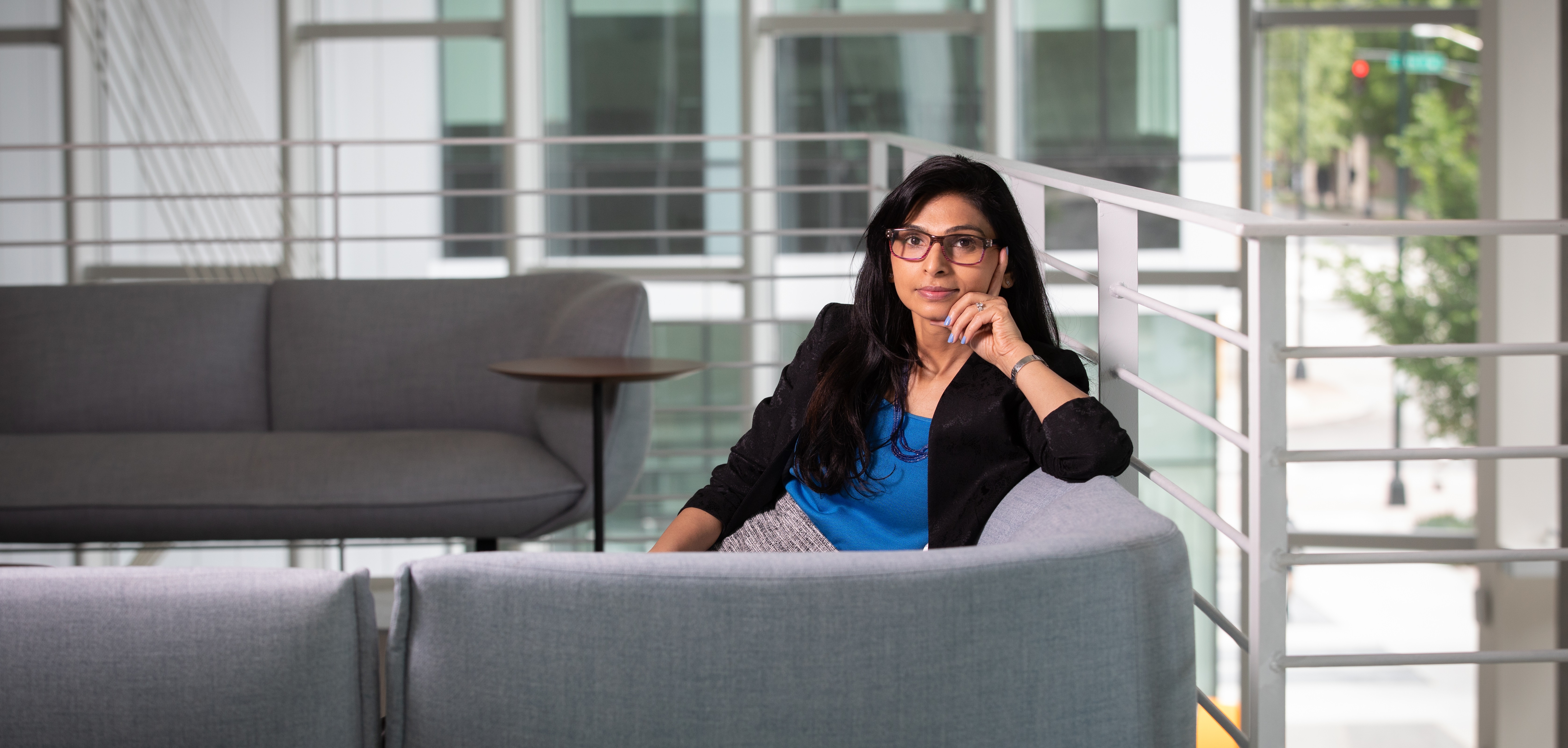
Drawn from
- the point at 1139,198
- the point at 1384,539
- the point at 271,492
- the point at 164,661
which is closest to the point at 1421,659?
the point at 1139,198

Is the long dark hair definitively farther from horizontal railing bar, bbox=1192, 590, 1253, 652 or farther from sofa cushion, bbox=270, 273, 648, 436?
sofa cushion, bbox=270, 273, 648, 436

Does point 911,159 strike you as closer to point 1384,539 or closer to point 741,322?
point 741,322

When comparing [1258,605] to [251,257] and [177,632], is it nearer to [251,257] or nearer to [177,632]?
[177,632]

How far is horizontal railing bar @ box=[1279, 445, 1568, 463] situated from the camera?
120cm

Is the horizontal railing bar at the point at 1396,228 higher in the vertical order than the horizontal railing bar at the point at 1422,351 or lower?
higher

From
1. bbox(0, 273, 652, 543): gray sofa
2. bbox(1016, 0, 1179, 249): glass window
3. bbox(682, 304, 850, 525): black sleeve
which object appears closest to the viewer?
bbox(682, 304, 850, 525): black sleeve

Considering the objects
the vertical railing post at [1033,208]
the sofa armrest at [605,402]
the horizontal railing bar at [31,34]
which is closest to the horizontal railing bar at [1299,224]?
the vertical railing post at [1033,208]

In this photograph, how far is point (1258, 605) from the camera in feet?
3.96

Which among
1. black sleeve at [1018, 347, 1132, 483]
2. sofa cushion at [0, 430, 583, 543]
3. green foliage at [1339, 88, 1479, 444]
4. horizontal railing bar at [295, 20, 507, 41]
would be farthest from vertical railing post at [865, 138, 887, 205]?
green foliage at [1339, 88, 1479, 444]

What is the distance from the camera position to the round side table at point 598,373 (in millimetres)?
2596

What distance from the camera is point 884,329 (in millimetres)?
1655

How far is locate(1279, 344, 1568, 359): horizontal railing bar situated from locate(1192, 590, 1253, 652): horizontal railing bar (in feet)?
0.82

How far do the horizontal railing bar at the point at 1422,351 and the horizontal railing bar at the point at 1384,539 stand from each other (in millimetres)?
4566

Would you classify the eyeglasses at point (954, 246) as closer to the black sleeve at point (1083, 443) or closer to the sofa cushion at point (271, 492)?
the black sleeve at point (1083, 443)
